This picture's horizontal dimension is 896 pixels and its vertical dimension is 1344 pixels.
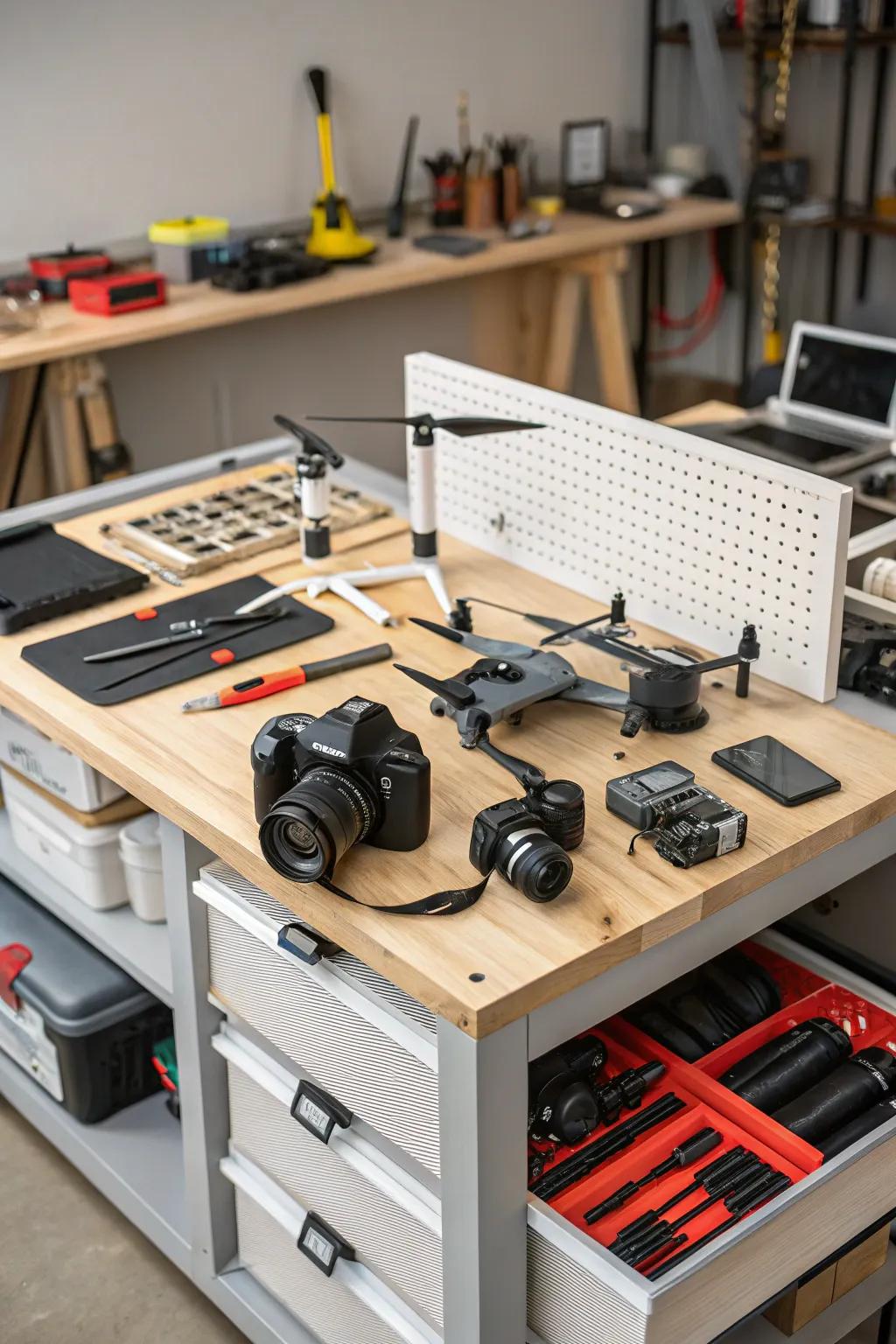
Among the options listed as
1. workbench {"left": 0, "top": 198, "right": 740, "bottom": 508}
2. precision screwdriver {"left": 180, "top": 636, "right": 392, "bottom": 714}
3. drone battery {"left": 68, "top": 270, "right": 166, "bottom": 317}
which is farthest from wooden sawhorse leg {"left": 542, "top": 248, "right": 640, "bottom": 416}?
precision screwdriver {"left": 180, "top": 636, "right": 392, "bottom": 714}

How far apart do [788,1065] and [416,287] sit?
10.9ft

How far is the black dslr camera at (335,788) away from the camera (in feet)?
4.54

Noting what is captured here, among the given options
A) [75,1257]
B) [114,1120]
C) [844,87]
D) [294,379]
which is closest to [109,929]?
[114,1120]

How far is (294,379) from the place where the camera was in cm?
427

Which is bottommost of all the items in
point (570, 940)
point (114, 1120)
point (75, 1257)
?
point (75, 1257)

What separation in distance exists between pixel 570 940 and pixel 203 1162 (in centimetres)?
74

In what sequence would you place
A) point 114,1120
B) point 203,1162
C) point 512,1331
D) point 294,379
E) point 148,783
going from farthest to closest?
point 294,379
point 114,1120
point 203,1162
point 148,783
point 512,1331

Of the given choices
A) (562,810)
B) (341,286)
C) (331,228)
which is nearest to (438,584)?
(562,810)

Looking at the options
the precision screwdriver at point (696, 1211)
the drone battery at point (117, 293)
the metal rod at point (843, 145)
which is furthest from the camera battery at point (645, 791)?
the metal rod at point (843, 145)

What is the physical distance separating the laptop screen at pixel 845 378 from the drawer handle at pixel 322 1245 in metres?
1.94

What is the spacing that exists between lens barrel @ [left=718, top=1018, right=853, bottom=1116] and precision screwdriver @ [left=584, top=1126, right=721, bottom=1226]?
9 centimetres

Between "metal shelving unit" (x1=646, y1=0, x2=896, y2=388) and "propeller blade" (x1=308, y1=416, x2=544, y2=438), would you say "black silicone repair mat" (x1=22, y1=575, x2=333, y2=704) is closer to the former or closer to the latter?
"propeller blade" (x1=308, y1=416, x2=544, y2=438)

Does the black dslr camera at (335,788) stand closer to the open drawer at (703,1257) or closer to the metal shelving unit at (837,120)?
the open drawer at (703,1257)

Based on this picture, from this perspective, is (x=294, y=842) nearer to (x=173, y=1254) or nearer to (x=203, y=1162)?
(x=203, y=1162)
